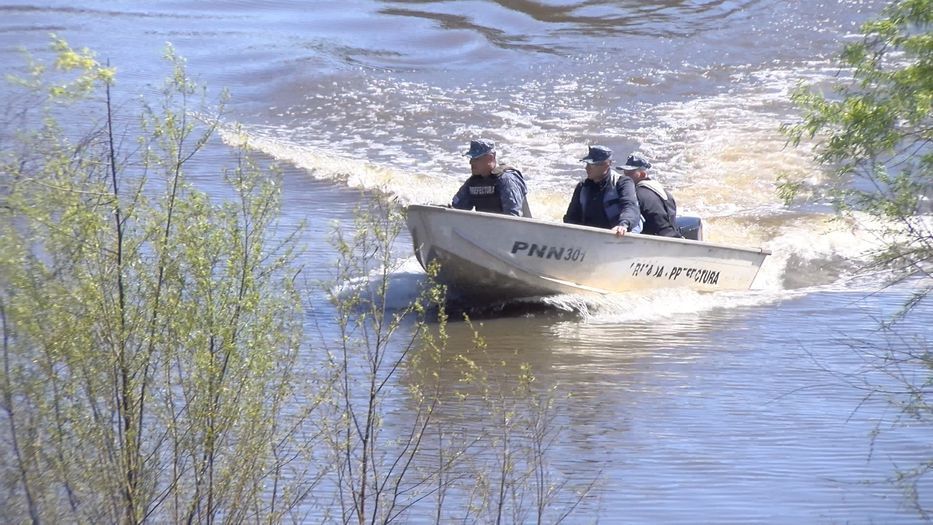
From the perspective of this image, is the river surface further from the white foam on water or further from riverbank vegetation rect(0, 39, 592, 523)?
riverbank vegetation rect(0, 39, 592, 523)

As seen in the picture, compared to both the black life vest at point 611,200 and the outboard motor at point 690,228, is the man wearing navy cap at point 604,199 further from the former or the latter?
the outboard motor at point 690,228

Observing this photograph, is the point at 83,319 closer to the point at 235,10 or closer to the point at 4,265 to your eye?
the point at 4,265

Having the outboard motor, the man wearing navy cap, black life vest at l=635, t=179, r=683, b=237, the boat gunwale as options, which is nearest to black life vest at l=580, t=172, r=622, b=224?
the man wearing navy cap

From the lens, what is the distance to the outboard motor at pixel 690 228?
13.4m

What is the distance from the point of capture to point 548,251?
1196 cm

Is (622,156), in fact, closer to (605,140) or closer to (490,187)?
(605,140)

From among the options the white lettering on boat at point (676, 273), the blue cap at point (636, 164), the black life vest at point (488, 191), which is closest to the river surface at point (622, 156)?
the white lettering on boat at point (676, 273)

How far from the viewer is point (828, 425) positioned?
871 cm

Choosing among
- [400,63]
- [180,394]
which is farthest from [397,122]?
[180,394]

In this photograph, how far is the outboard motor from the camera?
1338 centimetres

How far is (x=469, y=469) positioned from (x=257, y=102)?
17.5 meters

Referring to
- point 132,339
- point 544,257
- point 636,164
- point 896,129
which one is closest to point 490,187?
point 544,257

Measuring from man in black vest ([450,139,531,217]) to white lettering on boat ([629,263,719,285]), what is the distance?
3.92ft

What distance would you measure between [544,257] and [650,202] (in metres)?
1.21
